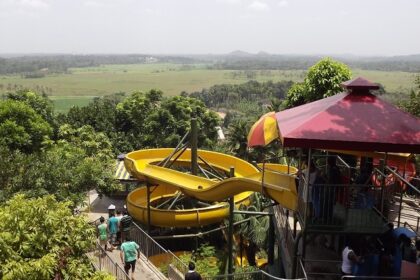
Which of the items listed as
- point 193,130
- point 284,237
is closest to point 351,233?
point 284,237

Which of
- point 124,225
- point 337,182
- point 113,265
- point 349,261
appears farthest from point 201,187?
point 349,261

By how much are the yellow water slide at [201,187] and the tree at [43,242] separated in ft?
15.3

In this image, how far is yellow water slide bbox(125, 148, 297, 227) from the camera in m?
11.2

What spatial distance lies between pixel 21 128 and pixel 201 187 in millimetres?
15539

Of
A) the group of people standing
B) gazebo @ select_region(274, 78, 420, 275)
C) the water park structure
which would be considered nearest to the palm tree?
the water park structure

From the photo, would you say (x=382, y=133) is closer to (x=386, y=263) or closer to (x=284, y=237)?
(x=386, y=263)

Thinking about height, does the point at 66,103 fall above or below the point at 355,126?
below

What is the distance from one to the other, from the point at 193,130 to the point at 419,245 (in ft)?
38.4

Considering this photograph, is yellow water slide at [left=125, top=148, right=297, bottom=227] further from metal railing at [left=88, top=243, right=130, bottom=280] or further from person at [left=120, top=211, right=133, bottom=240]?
metal railing at [left=88, top=243, right=130, bottom=280]

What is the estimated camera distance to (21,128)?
26.7 meters

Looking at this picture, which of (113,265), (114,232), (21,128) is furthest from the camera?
(21,128)

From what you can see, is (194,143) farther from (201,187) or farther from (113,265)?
(113,265)

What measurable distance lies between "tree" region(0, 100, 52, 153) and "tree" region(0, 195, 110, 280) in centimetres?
1889

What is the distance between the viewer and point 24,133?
26875 millimetres
